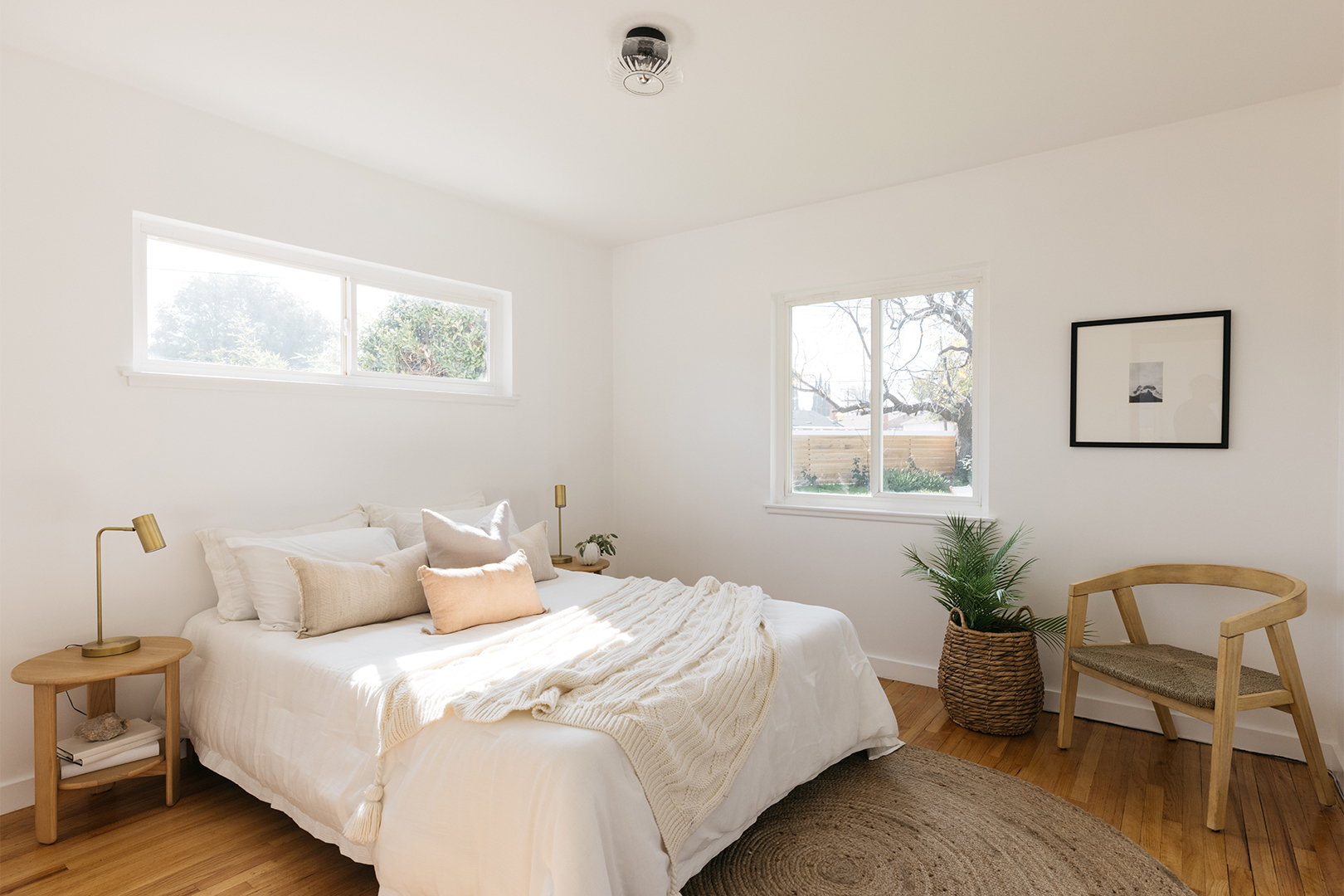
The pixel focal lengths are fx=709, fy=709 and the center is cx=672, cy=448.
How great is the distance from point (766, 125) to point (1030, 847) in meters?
2.75

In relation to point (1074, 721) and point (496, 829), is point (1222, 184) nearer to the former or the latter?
point (1074, 721)

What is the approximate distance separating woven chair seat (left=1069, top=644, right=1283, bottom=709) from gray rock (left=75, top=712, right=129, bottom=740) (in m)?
3.46

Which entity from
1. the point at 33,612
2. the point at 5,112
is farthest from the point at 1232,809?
the point at 5,112

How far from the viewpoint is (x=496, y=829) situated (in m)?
1.64

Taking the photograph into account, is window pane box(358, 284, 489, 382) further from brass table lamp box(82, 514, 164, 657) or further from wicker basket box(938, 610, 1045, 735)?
wicker basket box(938, 610, 1045, 735)

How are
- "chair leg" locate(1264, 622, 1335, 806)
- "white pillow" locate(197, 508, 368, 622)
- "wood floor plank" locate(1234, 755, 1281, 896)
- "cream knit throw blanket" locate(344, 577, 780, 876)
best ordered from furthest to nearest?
"white pillow" locate(197, 508, 368, 622), "chair leg" locate(1264, 622, 1335, 806), "wood floor plank" locate(1234, 755, 1281, 896), "cream knit throw blanket" locate(344, 577, 780, 876)

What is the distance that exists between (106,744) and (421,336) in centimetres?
217

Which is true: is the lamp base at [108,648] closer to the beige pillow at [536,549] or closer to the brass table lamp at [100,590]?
the brass table lamp at [100,590]

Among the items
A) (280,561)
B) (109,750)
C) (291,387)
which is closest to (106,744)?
(109,750)

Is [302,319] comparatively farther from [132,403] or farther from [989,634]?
[989,634]

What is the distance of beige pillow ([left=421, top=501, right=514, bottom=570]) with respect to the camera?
9.30 ft

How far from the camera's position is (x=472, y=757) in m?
1.72

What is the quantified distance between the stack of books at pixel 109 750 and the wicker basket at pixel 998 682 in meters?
3.09

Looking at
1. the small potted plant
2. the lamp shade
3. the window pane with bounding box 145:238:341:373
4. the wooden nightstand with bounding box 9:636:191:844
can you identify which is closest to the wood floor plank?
the small potted plant
